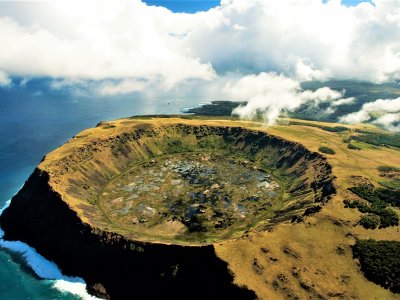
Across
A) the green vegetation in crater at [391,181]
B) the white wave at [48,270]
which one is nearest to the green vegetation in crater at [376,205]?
the green vegetation in crater at [391,181]

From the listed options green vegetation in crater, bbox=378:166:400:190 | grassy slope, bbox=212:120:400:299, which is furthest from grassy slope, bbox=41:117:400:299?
green vegetation in crater, bbox=378:166:400:190

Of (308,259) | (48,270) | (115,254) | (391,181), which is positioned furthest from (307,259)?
(48,270)

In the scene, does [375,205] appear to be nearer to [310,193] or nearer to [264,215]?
[310,193]

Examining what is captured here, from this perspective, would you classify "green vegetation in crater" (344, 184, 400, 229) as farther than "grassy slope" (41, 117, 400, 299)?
Yes

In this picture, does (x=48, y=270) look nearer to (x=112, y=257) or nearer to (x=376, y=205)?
(x=112, y=257)

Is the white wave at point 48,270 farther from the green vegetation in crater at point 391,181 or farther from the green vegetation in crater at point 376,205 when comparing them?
the green vegetation in crater at point 391,181

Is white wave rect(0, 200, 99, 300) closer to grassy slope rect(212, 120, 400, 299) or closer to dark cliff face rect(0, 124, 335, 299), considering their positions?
dark cliff face rect(0, 124, 335, 299)

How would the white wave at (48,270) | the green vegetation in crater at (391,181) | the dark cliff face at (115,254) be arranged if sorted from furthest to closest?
the green vegetation in crater at (391,181)
the white wave at (48,270)
the dark cliff face at (115,254)
